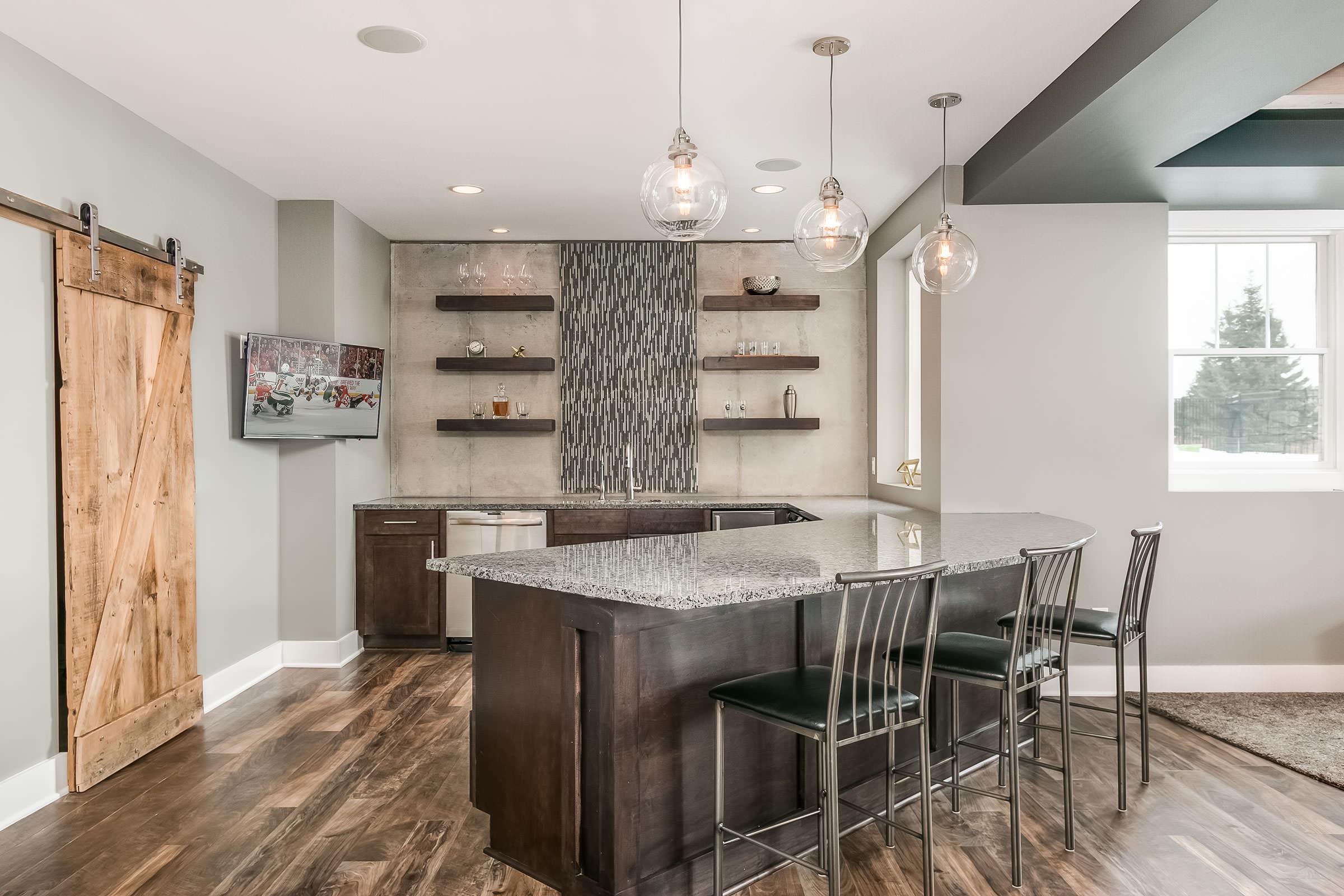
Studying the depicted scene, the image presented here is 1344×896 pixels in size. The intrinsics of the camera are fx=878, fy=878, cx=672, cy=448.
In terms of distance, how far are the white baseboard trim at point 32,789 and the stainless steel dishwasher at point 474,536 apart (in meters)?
2.36

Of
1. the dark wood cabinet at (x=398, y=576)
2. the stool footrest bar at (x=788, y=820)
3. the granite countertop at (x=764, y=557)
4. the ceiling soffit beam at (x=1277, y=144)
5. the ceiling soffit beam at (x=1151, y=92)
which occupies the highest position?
the ceiling soffit beam at (x=1277, y=144)

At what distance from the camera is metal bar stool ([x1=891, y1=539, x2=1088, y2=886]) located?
2580mm

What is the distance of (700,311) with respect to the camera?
6.14m

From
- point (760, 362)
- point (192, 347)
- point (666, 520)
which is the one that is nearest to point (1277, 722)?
point (666, 520)

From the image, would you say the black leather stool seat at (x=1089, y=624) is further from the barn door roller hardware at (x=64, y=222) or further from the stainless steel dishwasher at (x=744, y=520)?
the barn door roller hardware at (x=64, y=222)

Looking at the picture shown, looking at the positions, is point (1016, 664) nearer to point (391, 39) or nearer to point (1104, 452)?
point (1104, 452)

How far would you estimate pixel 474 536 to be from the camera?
5410 mm

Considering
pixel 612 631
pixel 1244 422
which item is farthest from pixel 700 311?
pixel 612 631

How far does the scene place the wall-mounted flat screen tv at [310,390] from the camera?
4.48 metres

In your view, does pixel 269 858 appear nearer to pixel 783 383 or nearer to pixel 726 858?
pixel 726 858

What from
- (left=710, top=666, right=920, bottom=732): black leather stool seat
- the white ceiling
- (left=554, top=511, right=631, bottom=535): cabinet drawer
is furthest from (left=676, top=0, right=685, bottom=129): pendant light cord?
(left=554, top=511, right=631, bottom=535): cabinet drawer

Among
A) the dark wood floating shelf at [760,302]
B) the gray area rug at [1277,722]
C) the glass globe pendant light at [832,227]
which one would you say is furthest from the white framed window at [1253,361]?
the glass globe pendant light at [832,227]

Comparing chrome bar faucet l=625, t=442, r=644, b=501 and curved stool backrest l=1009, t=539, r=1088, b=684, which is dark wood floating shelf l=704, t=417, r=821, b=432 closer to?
chrome bar faucet l=625, t=442, r=644, b=501

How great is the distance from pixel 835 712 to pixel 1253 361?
396 centimetres
